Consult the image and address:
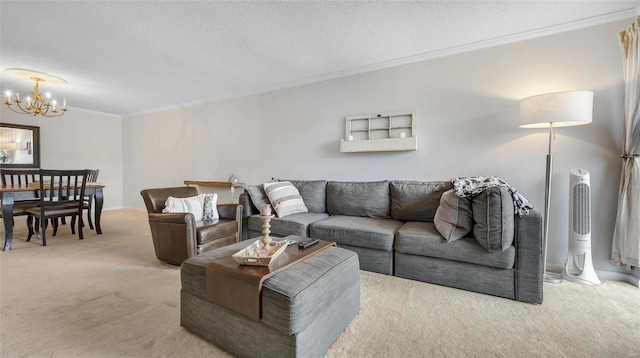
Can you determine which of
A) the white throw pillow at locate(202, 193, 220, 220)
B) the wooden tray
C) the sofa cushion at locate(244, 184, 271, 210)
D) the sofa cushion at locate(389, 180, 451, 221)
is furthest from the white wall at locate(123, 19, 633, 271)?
the wooden tray

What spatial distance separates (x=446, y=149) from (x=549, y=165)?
35.9 inches

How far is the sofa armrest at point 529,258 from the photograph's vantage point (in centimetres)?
187

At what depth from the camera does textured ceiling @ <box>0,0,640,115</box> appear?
2.18 metres

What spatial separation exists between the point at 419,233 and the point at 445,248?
227mm

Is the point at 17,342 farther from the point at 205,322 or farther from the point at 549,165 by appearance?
the point at 549,165

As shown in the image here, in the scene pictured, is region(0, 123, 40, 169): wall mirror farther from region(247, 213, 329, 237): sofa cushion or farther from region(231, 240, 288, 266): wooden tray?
region(231, 240, 288, 266): wooden tray

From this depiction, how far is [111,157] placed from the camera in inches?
240

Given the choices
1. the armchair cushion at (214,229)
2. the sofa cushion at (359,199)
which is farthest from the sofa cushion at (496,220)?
the armchair cushion at (214,229)

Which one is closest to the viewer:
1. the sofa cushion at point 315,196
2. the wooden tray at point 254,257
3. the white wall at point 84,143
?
the wooden tray at point 254,257

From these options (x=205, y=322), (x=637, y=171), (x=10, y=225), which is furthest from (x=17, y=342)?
(x=637, y=171)

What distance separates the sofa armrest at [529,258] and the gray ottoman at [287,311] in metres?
1.26

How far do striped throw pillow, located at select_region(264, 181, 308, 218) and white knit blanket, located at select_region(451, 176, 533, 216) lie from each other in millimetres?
1726

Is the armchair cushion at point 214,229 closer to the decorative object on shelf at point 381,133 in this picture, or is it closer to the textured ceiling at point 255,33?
the decorative object on shelf at point 381,133

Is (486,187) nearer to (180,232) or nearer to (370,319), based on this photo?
(370,319)
